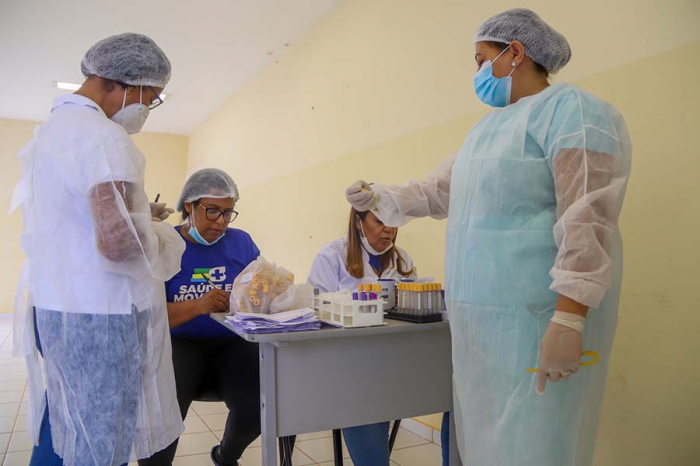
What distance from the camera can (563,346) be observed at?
1114 millimetres

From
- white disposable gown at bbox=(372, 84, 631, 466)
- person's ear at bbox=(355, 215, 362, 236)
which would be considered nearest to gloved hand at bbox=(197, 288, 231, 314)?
person's ear at bbox=(355, 215, 362, 236)

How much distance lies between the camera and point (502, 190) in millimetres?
1269

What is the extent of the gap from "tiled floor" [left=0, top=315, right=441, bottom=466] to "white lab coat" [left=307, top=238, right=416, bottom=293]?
880mm

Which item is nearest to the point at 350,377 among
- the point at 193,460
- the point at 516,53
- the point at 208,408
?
the point at 516,53

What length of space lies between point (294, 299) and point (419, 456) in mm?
1346

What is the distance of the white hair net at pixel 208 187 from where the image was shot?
7.29 feet

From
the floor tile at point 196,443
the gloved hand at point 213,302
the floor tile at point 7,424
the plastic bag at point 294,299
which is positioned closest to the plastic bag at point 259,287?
the plastic bag at point 294,299

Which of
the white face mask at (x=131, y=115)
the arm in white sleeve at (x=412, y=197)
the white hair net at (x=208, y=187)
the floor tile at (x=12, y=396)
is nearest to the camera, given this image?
the white face mask at (x=131, y=115)

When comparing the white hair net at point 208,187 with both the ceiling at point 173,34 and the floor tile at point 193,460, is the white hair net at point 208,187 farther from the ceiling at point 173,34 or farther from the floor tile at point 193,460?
the ceiling at point 173,34

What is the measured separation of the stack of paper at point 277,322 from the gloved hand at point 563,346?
605 millimetres

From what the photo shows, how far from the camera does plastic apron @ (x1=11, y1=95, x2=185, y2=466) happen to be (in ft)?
4.18

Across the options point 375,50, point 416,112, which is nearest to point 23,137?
point 375,50

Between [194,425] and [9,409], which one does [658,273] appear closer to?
[194,425]

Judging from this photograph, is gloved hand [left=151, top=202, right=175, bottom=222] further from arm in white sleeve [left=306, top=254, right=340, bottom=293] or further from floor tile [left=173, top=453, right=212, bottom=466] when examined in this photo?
floor tile [left=173, top=453, right=212, bottom=466]
